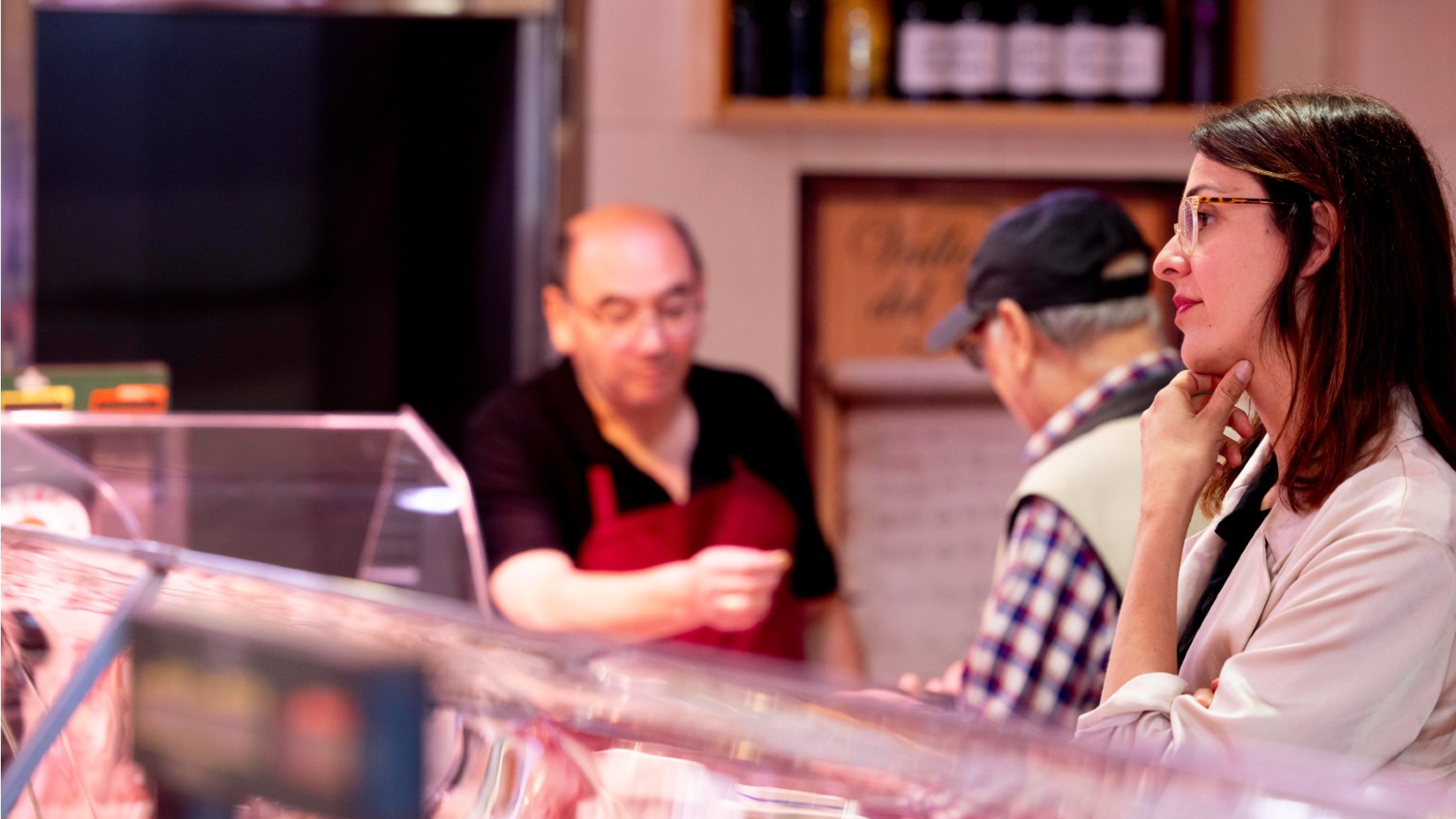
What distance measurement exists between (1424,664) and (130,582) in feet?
2.30

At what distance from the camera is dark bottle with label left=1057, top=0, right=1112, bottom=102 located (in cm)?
279

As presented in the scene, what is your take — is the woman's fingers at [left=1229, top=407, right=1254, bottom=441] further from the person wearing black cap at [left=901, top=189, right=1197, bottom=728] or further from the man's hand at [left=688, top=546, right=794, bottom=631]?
the man's hand at [left=688, top=546, right=794, bottom=631]

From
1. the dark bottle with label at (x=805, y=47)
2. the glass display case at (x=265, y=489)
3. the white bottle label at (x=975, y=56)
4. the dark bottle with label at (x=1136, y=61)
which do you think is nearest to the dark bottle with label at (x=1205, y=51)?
the dark bottle with label at (x=1136, y=61)

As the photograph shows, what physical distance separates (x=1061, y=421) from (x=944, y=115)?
4.70 ft

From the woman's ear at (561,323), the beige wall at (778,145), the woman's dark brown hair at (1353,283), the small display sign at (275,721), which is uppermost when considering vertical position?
the beige wall at (778,145)

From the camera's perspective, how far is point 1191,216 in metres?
0.84

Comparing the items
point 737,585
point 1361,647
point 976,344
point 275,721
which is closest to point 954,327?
point 976,344

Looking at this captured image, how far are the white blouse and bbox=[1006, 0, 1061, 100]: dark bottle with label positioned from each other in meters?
2.09

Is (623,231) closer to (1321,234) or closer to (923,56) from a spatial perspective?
(923,56)

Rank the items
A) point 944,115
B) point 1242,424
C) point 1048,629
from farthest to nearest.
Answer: point 944,115
point 1048,629
point 1242,424

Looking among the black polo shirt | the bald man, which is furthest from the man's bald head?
the black polo shirt

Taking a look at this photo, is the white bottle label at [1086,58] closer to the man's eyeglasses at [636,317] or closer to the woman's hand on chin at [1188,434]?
the man's eyeglasses at [636,317]

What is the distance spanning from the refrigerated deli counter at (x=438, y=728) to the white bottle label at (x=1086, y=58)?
7.32ft

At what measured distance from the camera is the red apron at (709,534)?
1.89 m
